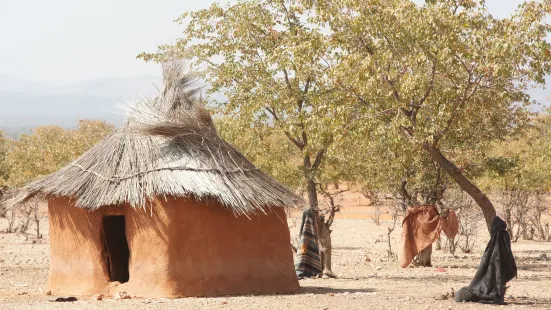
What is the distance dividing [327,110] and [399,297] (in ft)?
12.7

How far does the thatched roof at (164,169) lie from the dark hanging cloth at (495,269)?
3.37m

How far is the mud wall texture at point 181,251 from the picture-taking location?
12484 mm

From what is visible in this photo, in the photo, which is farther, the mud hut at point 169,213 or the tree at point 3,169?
the tree at point 3,169

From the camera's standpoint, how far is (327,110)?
1461 cm

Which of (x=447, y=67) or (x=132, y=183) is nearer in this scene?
(x=132, y=183)

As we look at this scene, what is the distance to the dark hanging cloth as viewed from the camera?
11.9 m

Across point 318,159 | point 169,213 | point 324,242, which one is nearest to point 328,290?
point 324,242

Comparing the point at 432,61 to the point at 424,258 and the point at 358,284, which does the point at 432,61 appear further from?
the point at 424,258

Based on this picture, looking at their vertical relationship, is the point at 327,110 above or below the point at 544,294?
above

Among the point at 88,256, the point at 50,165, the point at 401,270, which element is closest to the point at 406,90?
the point at 88,256

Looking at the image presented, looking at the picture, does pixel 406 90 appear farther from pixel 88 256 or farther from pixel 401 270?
pixel 401 270

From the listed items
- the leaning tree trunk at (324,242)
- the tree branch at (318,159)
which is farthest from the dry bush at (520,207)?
the leaning tree trunk at (324,242)

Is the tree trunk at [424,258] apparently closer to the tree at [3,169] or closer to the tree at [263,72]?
the tree at [263,72]

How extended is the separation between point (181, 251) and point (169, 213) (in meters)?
0.65
